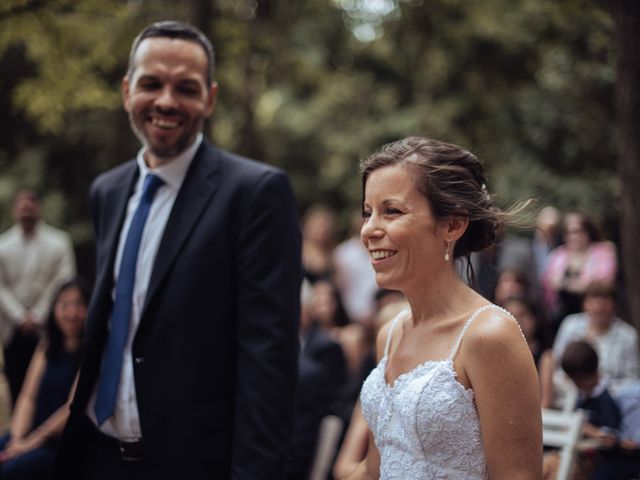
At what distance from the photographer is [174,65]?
307 centimetres

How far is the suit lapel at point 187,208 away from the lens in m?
2.90

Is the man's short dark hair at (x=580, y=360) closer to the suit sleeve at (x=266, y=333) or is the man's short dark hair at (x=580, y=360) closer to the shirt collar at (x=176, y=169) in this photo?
the suit sleeve at (x=266, y=333)

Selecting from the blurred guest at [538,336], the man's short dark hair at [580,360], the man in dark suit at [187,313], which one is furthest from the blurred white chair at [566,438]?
the man in dark suit at [187,313]

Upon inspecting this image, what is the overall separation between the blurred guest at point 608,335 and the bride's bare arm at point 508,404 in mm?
4185

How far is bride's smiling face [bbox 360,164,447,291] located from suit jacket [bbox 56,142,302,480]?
637 millimetres

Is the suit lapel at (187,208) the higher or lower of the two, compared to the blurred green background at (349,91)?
lower

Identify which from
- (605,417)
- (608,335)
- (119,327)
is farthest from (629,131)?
(119,327)

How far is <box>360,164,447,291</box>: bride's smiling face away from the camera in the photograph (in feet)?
7.63

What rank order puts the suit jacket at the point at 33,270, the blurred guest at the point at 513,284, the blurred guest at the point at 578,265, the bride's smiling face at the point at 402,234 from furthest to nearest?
the blurred guest at the point at 578,265 → the suit jacket at the point at 33,270 → the blurred guest at the point at 513,284 → the bride's smiling face at the point at 402,234

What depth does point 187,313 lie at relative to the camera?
286 centimetres

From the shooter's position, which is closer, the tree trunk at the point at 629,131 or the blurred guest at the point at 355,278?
the tree trunk at the point at 629,131

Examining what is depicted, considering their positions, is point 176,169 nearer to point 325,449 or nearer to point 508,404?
point 508,404

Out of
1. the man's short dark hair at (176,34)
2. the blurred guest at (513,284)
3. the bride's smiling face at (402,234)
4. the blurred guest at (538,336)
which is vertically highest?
the man's short dark hair at (176,34)

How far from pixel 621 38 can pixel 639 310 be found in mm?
1505
